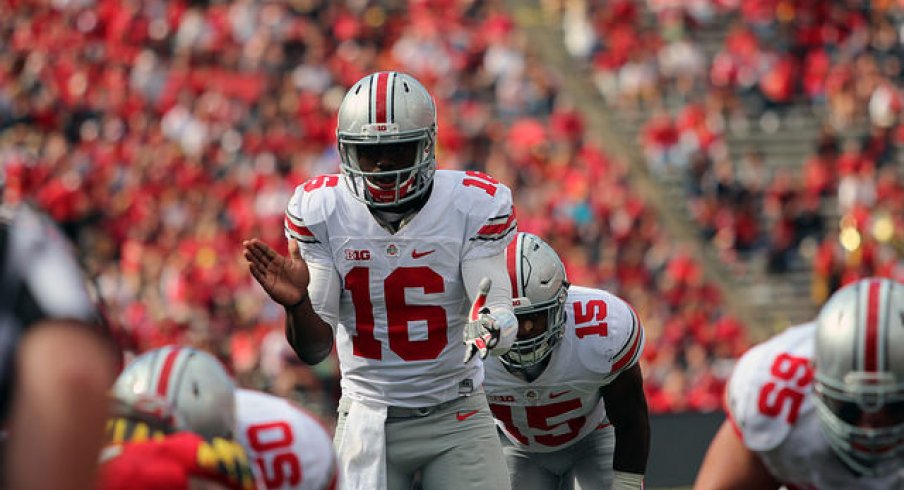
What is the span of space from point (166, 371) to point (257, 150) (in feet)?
37.0

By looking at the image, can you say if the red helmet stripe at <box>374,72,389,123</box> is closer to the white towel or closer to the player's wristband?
the white towel

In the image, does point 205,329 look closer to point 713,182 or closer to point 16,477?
point 713,182

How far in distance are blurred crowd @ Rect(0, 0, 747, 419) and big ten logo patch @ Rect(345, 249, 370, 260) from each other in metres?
6.66

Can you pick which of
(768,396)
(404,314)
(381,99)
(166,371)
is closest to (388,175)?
(381,99)

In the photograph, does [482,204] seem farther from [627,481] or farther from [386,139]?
[627,481]

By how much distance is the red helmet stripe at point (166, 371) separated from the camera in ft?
11.3

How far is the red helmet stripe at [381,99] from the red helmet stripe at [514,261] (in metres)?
0.69

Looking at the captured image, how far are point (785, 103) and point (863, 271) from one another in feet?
10.4

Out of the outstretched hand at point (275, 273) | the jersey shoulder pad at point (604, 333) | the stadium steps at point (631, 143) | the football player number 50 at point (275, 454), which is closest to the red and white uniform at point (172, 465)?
the football player number 50 at point (275, 454)

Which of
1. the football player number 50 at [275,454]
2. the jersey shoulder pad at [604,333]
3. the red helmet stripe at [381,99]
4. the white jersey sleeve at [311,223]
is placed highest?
the red helmet stripe at [381,99]

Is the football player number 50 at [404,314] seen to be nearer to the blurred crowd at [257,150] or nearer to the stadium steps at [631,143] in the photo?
the blurred crowd at [257,150]

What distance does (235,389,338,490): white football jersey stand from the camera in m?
3.40

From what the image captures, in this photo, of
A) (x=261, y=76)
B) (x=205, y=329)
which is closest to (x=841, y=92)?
(x=261, y=76)

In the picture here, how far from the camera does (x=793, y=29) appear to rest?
15930mm
